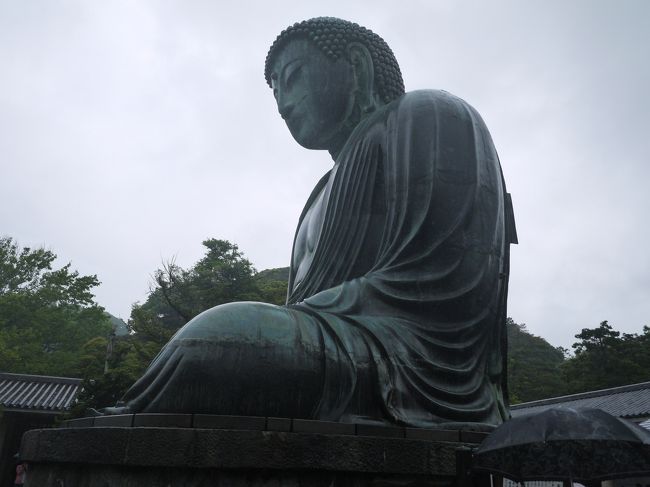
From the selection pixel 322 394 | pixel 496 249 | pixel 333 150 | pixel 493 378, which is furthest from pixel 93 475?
pixel 333 150

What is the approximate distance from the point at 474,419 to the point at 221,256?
828 inches

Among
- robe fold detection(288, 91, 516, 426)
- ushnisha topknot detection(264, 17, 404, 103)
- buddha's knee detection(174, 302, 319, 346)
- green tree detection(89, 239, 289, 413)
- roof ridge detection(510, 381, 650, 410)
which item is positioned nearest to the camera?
buddha's knee detection(174, 302, 319, 346)

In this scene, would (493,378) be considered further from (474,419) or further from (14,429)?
(14,429)

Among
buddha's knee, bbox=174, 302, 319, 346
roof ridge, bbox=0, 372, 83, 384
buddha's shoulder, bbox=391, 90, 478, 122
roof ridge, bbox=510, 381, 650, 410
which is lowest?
buddha's knee, bbox=174, 302, 319, 346

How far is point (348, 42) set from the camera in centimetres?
551

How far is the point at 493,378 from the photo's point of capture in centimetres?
419

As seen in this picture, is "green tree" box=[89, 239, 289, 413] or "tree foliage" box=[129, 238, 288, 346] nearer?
"green tree" box=[89, 239, 289, 413]

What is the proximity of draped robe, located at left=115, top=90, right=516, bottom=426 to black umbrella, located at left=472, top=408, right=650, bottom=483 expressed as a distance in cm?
87

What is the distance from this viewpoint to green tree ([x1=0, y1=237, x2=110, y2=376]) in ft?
56.9

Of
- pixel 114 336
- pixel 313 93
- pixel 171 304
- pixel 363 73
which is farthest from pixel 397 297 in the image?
pixel 114 336

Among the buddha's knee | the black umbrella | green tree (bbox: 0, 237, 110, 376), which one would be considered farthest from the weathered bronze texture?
green tree (bbox: 0, 237, 110, 376)

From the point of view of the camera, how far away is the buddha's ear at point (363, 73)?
5488 millimetres

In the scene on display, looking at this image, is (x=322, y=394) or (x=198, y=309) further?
(x=198, y=309)

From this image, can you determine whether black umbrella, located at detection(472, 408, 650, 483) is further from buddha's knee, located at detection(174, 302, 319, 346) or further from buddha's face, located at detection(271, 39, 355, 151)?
buddha's face, located at detection(271, 39, 355, 151)
